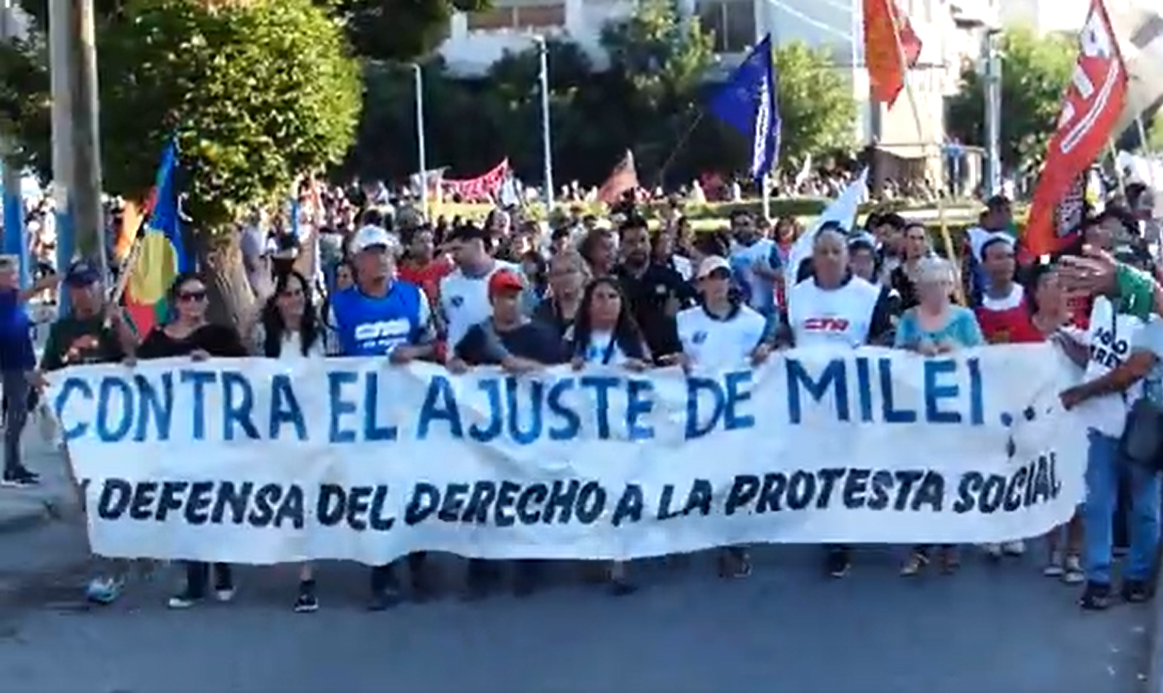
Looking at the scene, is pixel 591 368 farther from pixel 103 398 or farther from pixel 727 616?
pixel 103 398

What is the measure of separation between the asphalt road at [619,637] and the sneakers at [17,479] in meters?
3.52

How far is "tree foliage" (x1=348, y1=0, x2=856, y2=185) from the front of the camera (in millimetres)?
69125

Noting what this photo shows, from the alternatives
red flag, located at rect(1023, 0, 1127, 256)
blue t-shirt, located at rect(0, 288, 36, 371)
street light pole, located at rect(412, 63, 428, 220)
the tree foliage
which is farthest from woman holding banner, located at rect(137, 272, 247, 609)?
the tree foliage

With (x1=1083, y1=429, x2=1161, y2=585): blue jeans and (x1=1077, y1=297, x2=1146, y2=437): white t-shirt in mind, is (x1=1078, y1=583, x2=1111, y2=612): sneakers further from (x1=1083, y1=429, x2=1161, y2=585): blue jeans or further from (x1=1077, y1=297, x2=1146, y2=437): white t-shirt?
(x1=1077, y1=297, x2=1146, y2=437): white t-shirt

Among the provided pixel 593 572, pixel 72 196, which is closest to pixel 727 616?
pixel 593 572

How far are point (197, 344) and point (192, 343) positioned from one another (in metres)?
0.02

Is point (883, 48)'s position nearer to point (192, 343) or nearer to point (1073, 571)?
point (1073, 571)

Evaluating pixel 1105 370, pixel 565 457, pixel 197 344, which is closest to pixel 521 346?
pixel 565 457

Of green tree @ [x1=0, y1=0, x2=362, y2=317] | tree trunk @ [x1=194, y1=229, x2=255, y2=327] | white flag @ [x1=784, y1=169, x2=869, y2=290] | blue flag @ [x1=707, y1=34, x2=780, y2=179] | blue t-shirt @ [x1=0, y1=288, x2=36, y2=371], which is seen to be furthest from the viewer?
blue flag @ [x1=707, y1=34, x2=780, y2=179]

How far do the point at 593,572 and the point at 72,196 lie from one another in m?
7.02

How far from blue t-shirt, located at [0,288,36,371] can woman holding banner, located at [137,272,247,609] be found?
164 inches

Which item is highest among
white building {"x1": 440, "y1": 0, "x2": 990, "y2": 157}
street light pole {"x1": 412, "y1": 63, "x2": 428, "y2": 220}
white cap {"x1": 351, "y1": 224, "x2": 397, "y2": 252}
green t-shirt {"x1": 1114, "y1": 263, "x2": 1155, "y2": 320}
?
white building {"x1": 440, "y1": 0, "x2": 990, "y2": 157}

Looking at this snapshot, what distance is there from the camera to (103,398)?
10547 mm

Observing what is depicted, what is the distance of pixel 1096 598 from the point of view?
32.3ft
